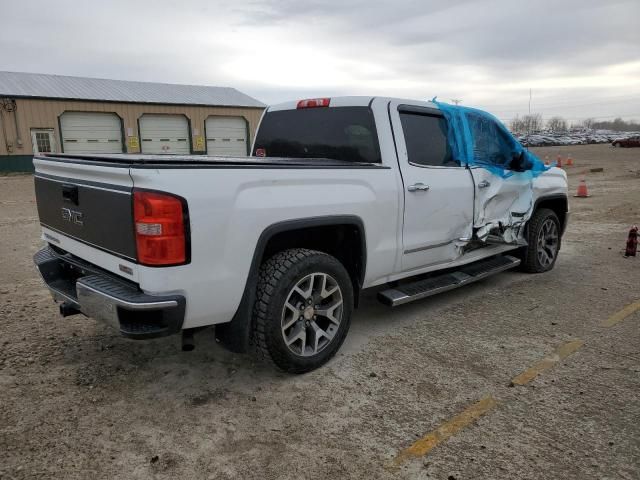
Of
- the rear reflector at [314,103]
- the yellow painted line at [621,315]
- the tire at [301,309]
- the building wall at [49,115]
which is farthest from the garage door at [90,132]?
the yellow painted line at [621,315]

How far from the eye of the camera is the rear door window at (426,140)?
4234 millimetres

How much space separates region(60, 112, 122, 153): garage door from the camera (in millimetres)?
26828

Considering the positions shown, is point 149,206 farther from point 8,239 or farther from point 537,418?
point 8,239

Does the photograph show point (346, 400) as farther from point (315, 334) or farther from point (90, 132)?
point (90, 132)

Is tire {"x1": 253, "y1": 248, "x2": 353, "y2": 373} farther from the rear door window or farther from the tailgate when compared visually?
the rear door window

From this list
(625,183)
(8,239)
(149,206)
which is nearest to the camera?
(149,206)

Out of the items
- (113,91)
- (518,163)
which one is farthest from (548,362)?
(113,91)

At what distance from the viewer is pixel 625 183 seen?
1703cm

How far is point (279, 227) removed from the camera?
3.17 metres

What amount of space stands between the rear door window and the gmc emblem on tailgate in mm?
2549

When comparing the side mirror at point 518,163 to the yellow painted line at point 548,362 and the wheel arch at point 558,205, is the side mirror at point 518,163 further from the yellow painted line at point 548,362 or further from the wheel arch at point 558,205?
the yellow painted line at point 548,362

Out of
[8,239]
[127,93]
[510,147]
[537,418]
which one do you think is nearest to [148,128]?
[127,93]

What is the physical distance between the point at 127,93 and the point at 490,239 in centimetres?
2851

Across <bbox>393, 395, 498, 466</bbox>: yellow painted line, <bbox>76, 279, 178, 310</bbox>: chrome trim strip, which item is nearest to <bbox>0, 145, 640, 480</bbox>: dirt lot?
<bbox>393, 395, 498, 466</bbox>: yellow painted line
